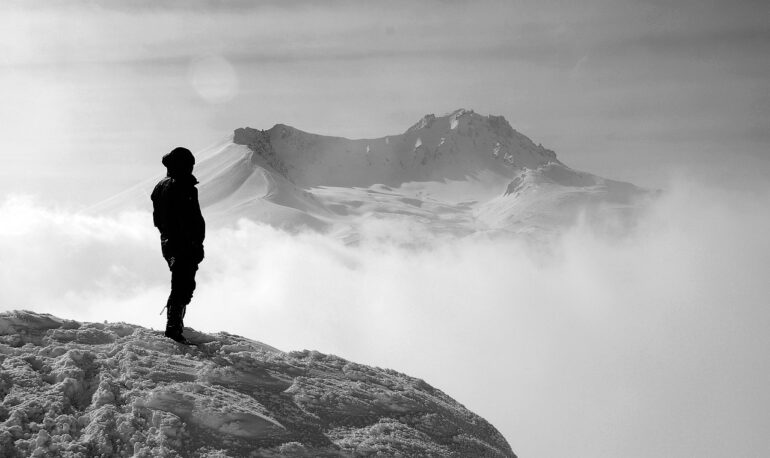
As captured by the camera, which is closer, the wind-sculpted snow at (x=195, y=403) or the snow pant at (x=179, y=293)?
the wind-sculpted snow at (x=195, y=403)

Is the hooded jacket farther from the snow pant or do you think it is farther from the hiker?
the snow pant

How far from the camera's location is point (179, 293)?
28.4 feet

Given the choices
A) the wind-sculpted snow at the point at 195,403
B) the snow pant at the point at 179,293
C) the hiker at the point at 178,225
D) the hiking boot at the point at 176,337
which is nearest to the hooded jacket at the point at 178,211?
the hiker at the point at 178,225

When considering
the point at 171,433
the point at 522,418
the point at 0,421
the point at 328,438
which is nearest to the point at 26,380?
the point at 0,421

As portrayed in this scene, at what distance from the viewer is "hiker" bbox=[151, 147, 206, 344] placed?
8.48 metres

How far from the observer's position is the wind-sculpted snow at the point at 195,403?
236 inches

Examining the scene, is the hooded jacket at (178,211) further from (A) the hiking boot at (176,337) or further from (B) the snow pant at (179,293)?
(A) the hiking boot at (176,337)

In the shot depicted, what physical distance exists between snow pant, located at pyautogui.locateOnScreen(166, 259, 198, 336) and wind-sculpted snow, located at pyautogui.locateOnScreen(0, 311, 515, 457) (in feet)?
0.94

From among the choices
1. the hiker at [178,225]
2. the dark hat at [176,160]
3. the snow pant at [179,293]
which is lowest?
the snow pant at [179,293]

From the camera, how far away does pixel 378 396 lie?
7.96m

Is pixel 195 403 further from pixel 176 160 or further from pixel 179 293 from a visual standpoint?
pixel 176 160

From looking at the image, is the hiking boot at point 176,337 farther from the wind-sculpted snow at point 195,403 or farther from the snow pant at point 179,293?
the wind-sculpted snow at point 195,403

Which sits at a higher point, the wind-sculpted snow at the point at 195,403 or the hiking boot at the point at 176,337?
the hiking boot at the point at 176,337

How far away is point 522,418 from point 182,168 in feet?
608
